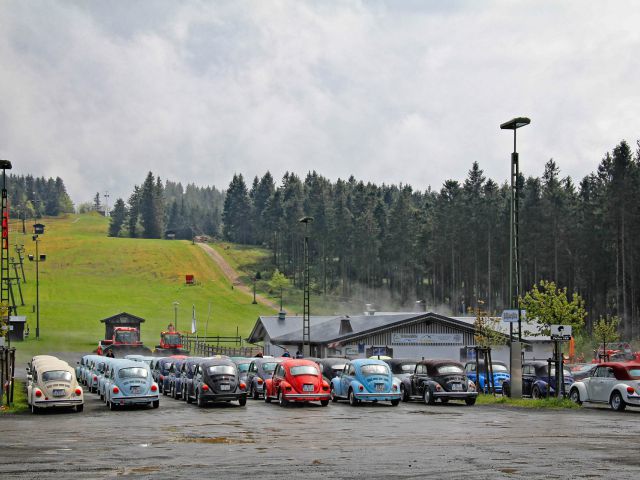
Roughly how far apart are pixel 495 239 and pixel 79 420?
87.9m

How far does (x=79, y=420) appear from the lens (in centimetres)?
2730

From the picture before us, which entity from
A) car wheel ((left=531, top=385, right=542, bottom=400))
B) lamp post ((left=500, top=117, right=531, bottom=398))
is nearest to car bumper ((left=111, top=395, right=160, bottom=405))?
lamp post ((left=500, top=117, right=531, bottom=398))

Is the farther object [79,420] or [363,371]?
[363,371]

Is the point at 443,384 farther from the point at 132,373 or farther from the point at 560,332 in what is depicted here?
the point at 132,373

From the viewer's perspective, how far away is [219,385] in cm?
3284

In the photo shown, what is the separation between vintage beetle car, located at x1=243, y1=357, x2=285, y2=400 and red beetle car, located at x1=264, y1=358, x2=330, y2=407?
3.89m

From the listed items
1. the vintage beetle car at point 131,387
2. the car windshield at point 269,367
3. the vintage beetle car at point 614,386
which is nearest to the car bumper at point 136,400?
the vintage beetle car at point 131,387

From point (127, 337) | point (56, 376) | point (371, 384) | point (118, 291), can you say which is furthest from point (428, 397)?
point (118, 291)

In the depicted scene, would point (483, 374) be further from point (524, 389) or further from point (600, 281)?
point (600, 281)

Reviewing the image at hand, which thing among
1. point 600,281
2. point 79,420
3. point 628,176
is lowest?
point 79,420

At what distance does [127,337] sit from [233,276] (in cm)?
9288

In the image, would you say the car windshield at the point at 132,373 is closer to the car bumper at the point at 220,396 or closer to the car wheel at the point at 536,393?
the car bumper at the point at 220,396

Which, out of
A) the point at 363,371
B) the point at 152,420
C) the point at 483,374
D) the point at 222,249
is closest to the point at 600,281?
the point at 483,374

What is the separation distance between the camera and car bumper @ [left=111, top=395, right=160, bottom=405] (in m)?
31.8
